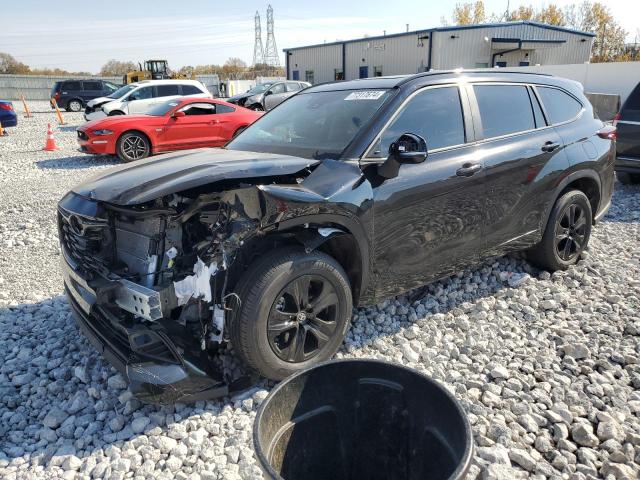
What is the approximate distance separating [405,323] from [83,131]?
32.1ft

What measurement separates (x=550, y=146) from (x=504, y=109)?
0.57 m

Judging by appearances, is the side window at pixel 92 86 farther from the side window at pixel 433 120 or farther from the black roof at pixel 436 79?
the side window at pixel 433 120

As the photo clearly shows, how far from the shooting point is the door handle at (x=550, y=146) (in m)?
4.30

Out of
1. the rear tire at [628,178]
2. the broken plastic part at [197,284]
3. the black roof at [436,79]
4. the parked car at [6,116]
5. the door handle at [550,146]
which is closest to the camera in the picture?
the broken plastic part at [197,284]

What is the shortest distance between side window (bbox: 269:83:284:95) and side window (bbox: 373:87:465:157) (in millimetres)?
18918

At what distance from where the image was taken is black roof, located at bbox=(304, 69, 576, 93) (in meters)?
3.78

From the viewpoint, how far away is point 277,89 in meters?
22.0

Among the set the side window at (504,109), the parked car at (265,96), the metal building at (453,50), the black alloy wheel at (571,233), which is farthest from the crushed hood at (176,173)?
the metal building at (453,50)

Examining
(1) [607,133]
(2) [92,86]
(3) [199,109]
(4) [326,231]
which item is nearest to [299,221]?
(4) [326,231]

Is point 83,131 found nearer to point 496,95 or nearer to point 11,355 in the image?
point 11,355

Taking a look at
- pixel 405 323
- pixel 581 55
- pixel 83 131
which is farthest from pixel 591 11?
pixel 405 323

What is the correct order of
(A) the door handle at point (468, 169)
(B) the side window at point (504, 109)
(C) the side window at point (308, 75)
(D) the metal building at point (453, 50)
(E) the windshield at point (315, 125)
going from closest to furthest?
1. (E) the windshield at point (315, 125)
2. (A) the door handle at point (468, 169)
3. (B) the side window at point (504, 109)
4. (D) the metal building at point (453, 50)
5. (C) the side window at point (308, 75)

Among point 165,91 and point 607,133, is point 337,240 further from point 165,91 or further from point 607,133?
point 165,91

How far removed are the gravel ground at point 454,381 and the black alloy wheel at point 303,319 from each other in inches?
13.5
